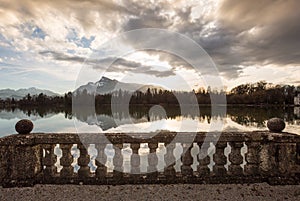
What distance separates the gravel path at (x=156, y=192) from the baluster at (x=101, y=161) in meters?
0.28

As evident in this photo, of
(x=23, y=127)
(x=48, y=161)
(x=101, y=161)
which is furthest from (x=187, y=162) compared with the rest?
(x=23, y=127)

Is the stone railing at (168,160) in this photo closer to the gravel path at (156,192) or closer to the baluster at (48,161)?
the baluster at (48,161)

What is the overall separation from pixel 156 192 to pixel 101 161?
1.35 meters

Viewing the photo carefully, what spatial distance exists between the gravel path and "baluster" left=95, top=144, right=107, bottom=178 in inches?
11.0

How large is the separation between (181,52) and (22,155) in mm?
5726

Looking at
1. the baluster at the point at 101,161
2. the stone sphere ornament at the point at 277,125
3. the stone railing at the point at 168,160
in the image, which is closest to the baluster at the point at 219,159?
the stone railing at the point at 168,160

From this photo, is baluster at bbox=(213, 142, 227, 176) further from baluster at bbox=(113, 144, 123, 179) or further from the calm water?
the calm water

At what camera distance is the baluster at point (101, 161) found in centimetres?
534

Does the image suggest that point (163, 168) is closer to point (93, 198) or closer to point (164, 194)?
point (164, 194)

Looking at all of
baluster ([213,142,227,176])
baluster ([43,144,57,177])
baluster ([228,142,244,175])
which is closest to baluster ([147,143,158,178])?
baluster ([213,142,227,176])

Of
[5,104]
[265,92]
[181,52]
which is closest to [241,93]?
[265,92]

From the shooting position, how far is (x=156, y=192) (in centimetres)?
492

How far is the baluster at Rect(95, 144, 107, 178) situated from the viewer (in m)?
5.34

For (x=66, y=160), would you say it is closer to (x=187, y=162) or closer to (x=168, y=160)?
(x=168, y=160)
